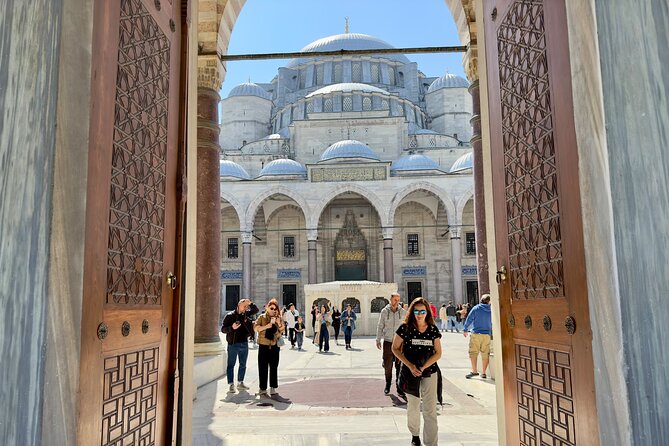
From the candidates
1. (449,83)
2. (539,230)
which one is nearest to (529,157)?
(539,230)

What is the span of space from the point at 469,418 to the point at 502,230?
2.54 m

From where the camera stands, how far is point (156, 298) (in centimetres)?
229

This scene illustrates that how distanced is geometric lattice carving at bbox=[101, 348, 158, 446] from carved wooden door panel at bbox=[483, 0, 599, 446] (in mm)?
1505

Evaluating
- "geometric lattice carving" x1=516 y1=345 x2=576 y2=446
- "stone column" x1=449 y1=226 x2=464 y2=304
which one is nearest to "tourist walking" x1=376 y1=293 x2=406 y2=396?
"geometric lattice carving" x1=516 y1=345 x2=576 y2=446

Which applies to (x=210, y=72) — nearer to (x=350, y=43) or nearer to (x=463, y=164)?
(x=463, y=164)

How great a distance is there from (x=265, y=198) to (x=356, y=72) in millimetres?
15970

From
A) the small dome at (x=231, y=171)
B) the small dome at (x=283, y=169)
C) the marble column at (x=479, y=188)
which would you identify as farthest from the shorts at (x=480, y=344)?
the small dome at (x=231, y=171)

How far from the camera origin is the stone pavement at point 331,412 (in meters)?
3.80

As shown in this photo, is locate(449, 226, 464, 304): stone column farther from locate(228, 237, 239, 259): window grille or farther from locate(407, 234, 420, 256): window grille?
locate(228, 237, 239, 259): window grille

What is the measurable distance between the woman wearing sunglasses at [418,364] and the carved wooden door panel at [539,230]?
0.94 meters

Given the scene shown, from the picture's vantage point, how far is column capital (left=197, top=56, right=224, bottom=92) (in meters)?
5.90

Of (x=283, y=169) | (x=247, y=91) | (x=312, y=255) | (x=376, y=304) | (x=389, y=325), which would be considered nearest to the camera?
(x=389, y=325)

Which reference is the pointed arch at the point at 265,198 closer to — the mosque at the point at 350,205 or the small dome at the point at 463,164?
the mosque at the point at 350,205

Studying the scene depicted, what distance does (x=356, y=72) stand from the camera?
37219 mm
